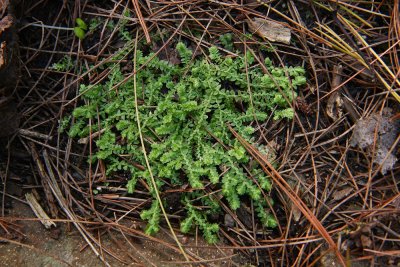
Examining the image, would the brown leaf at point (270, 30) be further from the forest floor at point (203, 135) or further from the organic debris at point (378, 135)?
the organic debris at point (378, 135)

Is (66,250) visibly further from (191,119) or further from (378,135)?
(378,135)

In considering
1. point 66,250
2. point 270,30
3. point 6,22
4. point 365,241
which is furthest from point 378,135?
point 6,22

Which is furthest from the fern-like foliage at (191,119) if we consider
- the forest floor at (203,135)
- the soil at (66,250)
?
the soil at (66,250)

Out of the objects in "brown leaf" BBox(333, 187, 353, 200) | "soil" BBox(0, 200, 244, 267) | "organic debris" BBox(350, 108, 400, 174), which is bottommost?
"soil" BBox(0, 200, 244, 267)

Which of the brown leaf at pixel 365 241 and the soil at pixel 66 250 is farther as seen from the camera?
the soil at pixel 66 250

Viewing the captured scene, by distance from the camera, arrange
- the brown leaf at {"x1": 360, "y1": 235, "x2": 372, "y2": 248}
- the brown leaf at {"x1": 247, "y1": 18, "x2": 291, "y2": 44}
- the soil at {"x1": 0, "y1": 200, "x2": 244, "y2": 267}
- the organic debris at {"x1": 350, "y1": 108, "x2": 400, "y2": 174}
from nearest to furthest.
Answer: the brown leaf at {"x1": 360, "y1": 235, "x2": 372, "y2": 248} < the soil at {"x1": 0, "y1": 200, "x2": 244, "y2": 267} < the organic debris at {"x1": 350, "y1": 108, "x2": 400, "y2": 174} < the brown leaf at {"x1": 247, "y1": 18, "x2": 291, "y2": 44}

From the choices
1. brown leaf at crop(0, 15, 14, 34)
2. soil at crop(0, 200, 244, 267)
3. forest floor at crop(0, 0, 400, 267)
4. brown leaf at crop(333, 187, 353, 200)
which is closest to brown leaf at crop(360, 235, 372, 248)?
forest floor at crop(0, 0, 400, 267)

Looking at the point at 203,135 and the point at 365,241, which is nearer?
the point at 365,241

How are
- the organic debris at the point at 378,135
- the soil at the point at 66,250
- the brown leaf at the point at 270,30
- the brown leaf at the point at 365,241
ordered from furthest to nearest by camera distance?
1. the brown leaf at the point at 270,30
2. the organic debris at the point at 378,135
3. the soil at the point at 66,250
4. the brown leaf at the point at 365,241

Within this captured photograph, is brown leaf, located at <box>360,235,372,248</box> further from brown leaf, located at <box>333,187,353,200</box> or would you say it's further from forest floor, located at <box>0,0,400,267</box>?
brown leaf, located at <box>333,187,353,200</box>
